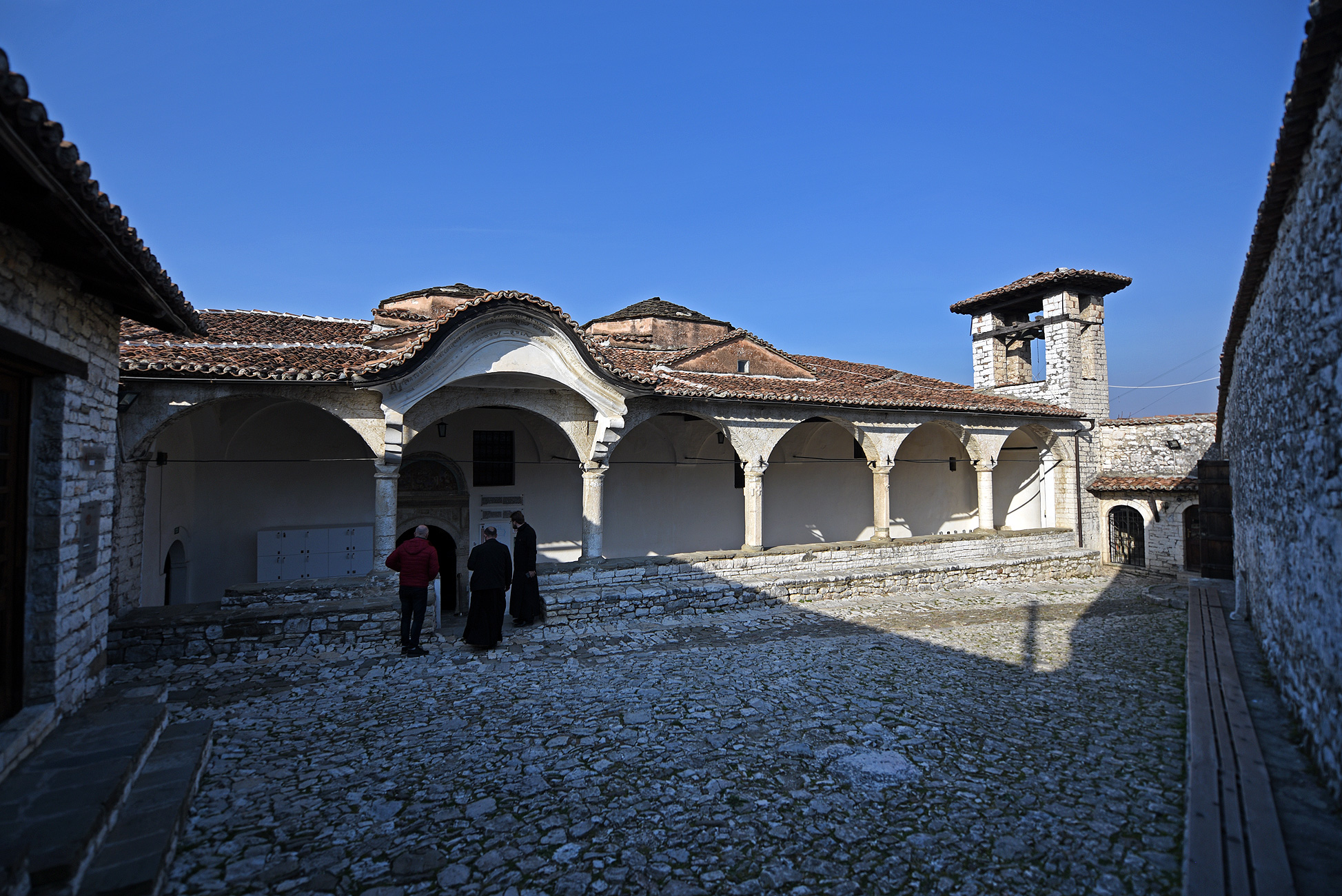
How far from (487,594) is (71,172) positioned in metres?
5.31

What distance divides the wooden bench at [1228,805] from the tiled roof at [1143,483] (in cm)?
1063

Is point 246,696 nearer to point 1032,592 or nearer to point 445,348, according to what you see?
point 445,348

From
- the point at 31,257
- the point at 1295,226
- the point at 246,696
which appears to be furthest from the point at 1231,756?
the point at 31,257

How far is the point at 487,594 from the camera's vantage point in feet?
24.8

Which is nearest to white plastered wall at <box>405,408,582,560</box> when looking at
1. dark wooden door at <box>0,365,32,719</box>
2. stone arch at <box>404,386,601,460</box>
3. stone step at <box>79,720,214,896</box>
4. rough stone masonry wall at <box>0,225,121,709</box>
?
stone arch at <box>404,386,601,460</box>

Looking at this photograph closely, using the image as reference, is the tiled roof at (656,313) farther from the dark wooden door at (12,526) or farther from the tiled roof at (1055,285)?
the dark wooden door at (12,526)

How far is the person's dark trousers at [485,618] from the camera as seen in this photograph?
24.7 ft

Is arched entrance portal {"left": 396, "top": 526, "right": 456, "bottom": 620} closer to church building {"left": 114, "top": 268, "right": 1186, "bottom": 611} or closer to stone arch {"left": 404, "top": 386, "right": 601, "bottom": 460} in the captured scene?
church building {"left": 114, "top": 268, "right": 1186, "bottom": 611}

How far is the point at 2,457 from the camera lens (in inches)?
162

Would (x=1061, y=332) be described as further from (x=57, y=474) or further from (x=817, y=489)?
(x=57, y=474)

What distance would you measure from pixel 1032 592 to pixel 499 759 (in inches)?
412

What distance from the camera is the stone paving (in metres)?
3.26

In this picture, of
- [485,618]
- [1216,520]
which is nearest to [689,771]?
[485,618]

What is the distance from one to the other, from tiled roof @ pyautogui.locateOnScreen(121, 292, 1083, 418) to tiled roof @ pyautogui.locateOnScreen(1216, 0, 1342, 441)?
265 inches
